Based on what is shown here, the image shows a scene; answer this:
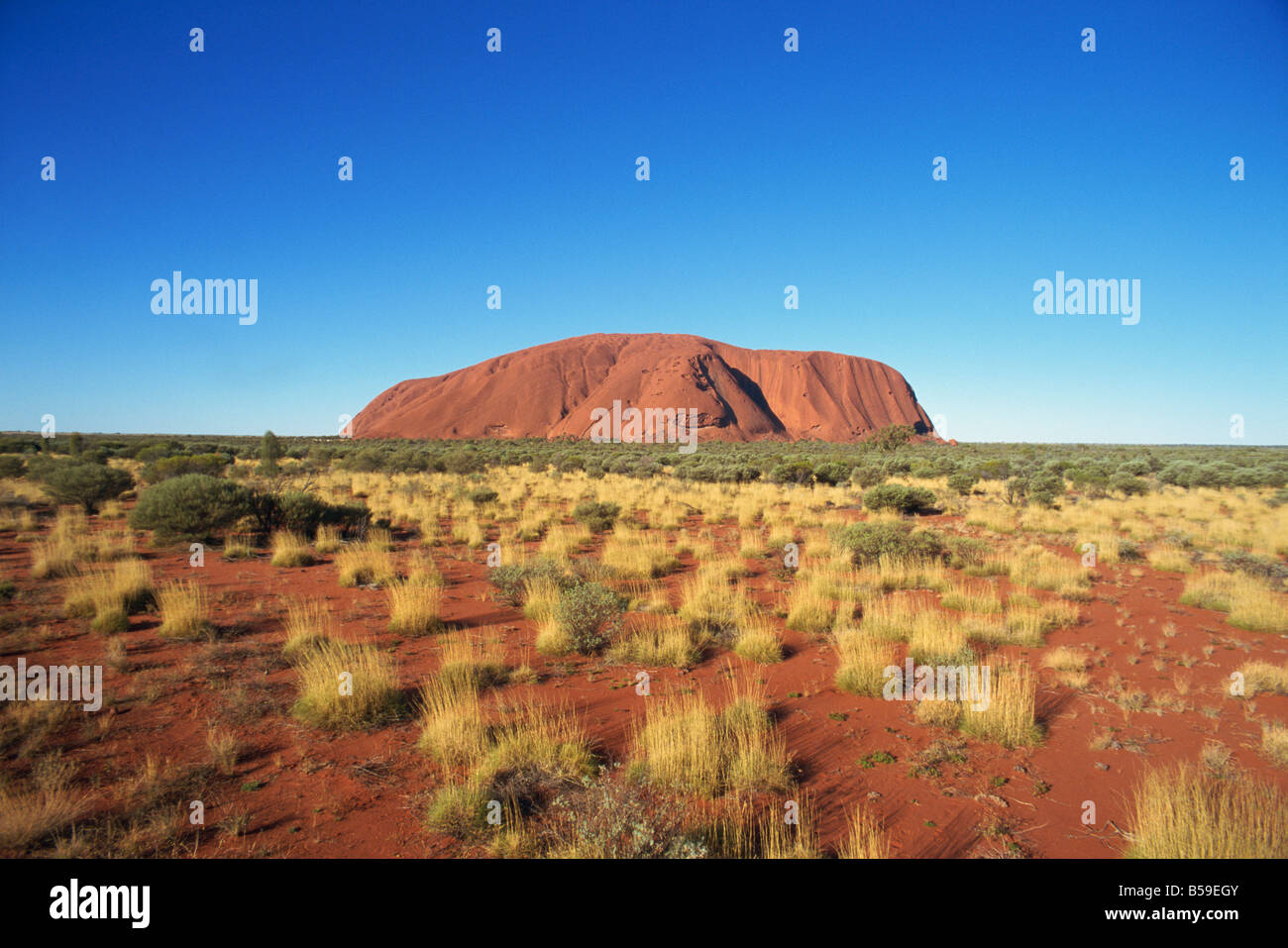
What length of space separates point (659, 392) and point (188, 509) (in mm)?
90114

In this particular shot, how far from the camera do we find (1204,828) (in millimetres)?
2680

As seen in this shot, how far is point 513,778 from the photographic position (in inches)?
135

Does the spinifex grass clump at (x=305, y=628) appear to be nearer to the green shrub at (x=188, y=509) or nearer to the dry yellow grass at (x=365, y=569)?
the dry yellow grass at (x=365, y=569)

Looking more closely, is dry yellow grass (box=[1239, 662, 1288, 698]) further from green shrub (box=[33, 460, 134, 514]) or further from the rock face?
the rock face

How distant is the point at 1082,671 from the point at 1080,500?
1743 centimetres

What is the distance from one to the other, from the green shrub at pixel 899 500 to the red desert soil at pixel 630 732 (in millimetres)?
8621

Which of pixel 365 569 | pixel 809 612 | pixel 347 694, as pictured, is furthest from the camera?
pixel 365 569

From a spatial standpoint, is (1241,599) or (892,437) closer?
(1241,599)

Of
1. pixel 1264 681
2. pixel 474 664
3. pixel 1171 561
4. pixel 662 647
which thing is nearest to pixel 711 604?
pixel 662 647

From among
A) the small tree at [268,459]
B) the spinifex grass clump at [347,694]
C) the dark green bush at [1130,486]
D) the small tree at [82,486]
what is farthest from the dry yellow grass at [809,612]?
the small tree at [268,459]

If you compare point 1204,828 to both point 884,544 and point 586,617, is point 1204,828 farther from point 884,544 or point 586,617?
point 884,544

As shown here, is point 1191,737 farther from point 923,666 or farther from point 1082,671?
point 923,666

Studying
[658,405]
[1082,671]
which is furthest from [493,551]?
[658,405]

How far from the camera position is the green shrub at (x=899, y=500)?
52.8 ft
